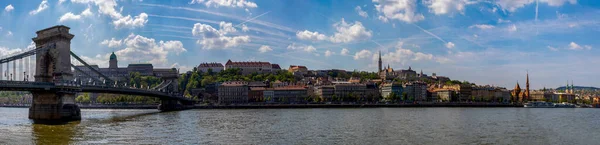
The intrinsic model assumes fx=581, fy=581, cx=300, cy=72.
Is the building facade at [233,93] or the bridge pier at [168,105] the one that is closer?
the bridge pier at [168,105]

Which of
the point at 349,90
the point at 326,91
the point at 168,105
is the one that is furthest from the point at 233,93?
the point at 168,105

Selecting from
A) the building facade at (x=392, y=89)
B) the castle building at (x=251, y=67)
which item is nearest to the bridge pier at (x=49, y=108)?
the building facade at (x=392, y=89)

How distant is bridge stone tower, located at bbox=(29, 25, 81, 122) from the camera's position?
47.0 metres

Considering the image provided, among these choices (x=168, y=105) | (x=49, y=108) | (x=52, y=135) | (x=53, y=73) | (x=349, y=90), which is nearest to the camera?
(x=52, y=135)

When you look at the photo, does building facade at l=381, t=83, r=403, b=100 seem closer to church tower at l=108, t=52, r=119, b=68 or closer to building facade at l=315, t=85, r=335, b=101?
building facade at l=315, t=85, r=335, b=101

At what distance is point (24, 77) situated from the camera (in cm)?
4972

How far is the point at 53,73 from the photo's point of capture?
50000 millimetres

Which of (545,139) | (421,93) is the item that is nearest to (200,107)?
(421,93)

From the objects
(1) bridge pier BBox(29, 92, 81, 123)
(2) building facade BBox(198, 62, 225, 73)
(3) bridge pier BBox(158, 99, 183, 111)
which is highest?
(2) building facade BBox(198, 62, 225, 73)

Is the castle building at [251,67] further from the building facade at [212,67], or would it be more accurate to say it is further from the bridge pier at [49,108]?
the bridge pier at [49,108]

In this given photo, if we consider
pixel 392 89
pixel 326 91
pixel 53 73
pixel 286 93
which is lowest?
pixel 286 93

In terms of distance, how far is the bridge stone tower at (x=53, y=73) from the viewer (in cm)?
4703

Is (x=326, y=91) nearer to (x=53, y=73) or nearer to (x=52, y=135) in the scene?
(x=53, y=73)

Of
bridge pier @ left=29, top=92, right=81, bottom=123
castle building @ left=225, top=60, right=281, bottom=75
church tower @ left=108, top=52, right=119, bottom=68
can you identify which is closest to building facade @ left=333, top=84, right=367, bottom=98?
castle building @ left=225, top=60, right=281, bottom=75
